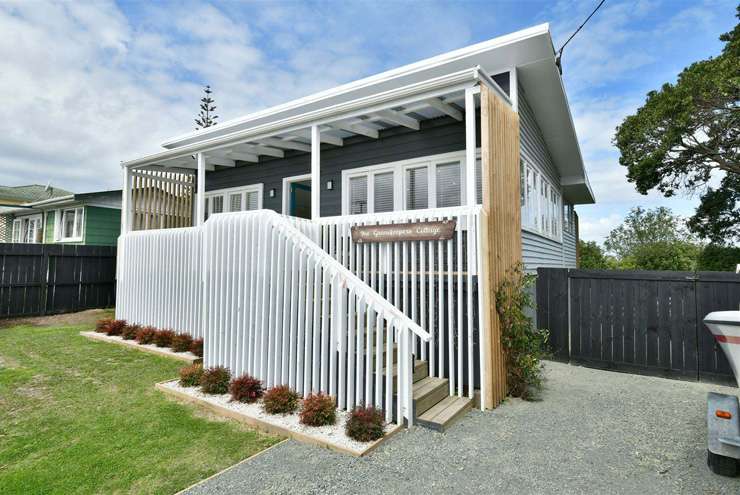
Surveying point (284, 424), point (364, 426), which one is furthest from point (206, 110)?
point (364, 426)

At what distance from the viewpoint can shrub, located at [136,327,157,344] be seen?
7.39 m

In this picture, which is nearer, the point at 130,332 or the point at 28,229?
the point at 130,332

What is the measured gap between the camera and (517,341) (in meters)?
4.73

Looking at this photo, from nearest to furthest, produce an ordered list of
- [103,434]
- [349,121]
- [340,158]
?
[103,434] → [349,121] → [340,158]

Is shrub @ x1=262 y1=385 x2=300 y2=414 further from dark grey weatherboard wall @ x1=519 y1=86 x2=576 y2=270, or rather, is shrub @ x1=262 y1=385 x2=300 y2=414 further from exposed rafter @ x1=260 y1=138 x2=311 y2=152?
exposed rafter @ x1=260 y1=138 x2=311 y2=152

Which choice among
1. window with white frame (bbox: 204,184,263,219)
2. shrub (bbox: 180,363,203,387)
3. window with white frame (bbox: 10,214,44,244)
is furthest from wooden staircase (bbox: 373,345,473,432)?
window with white frame (bbox: 10,214,44,244)

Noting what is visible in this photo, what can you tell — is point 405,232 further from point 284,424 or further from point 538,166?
point 538,166

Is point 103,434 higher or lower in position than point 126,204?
lower

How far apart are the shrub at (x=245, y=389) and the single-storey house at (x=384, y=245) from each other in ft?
0.58

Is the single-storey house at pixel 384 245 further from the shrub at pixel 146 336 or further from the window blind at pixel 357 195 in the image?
the shrub at pixel 146 336

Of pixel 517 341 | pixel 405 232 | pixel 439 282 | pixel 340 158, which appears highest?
pixel 340 158

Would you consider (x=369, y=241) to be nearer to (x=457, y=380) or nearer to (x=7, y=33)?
(x=457, y=380)

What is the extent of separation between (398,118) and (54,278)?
10.5 m

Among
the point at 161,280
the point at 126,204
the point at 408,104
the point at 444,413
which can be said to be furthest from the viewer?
the point at 126,204
